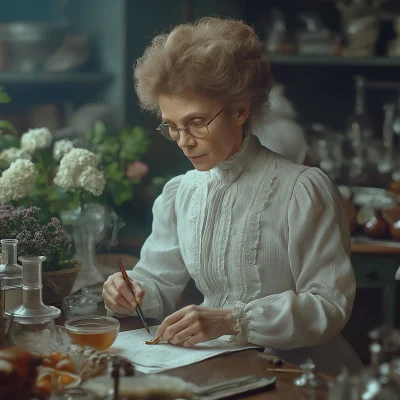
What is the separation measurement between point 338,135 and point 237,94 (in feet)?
6.31

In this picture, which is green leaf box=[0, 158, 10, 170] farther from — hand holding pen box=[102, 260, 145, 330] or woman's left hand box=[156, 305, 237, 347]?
woman's left hand box=[156, 305, 237, 347]

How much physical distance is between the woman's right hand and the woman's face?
35 centimetres

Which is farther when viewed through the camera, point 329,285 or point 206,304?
point 206,304

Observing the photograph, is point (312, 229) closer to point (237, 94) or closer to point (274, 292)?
point (274, 292)

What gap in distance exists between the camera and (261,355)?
1.72 metres

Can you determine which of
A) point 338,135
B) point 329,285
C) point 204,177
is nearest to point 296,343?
point 329,285

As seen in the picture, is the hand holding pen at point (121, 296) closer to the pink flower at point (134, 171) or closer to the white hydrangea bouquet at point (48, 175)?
the white hydrangea bouquet at point (48, 175)

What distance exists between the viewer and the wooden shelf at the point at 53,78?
4.12 meters

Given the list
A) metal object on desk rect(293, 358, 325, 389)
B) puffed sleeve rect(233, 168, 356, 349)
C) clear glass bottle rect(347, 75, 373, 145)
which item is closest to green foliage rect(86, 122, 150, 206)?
puffed sleeve rect(233, 168, 356, 349)

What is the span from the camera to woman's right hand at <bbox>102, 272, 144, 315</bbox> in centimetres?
198

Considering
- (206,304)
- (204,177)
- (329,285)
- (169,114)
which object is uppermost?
(169,114)

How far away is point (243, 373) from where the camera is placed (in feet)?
5.25

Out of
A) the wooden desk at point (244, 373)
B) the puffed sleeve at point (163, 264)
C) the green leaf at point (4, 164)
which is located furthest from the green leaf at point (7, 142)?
the wooden desk at point (244, 373)

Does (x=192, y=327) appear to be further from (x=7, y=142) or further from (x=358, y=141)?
(x=358, y=141)
